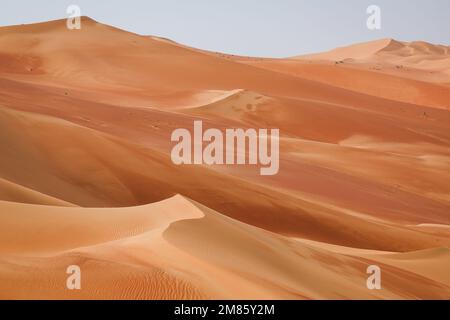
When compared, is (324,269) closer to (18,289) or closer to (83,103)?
(18,289)

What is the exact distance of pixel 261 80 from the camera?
39594 millimetres

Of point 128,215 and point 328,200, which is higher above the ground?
point 128,215

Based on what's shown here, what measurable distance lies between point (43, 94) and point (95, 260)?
Result: 1967 centimetres

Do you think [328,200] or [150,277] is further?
[328,200]

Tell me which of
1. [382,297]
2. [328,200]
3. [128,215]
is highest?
[128,215]

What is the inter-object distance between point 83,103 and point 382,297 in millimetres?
18014

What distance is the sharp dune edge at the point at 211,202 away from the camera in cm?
559

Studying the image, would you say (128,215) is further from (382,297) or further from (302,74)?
(302,74)

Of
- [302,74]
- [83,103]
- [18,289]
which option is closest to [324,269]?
[18,289]

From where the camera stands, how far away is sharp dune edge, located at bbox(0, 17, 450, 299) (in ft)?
18.3

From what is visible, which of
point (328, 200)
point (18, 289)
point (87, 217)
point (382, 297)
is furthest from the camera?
point (328, 200)

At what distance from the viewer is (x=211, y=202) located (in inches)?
510

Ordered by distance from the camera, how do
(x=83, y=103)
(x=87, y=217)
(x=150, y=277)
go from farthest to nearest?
1. (x=83, y=103)
2. (x=87, y=217)
3. (x=150, y=277)
